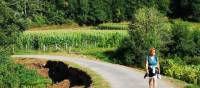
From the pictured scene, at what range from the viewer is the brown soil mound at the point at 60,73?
44625 millimetres

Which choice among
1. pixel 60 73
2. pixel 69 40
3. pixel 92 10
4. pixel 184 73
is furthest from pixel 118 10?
pixel 184 73

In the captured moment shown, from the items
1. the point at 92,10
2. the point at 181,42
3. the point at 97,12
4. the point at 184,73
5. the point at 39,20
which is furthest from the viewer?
the point at 92,10

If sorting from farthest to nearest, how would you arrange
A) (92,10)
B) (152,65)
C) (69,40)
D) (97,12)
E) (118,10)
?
(92,10), (118,10), (97,12), (69,40), (152,65)

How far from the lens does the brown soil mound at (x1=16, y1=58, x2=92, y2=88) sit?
44.6m

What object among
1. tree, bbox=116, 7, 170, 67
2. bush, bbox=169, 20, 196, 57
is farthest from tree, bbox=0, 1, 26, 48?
→ bush, bbox=169, 20, 196, 57

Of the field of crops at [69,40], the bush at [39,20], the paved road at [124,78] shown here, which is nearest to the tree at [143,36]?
the paved road at [124,78]

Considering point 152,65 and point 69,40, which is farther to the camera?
point 69,40

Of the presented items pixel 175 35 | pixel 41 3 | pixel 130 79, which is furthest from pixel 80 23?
pixel 130 79

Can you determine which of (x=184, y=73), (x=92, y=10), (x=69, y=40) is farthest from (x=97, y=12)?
(x=184, y=73)

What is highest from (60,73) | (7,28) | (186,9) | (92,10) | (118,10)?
(7,28)

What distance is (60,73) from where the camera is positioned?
5456 cm

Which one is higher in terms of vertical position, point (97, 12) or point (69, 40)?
point (97, 12)

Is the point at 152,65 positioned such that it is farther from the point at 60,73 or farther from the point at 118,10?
the point at 118,10

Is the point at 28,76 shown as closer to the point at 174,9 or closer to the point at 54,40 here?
the point at 54,40
